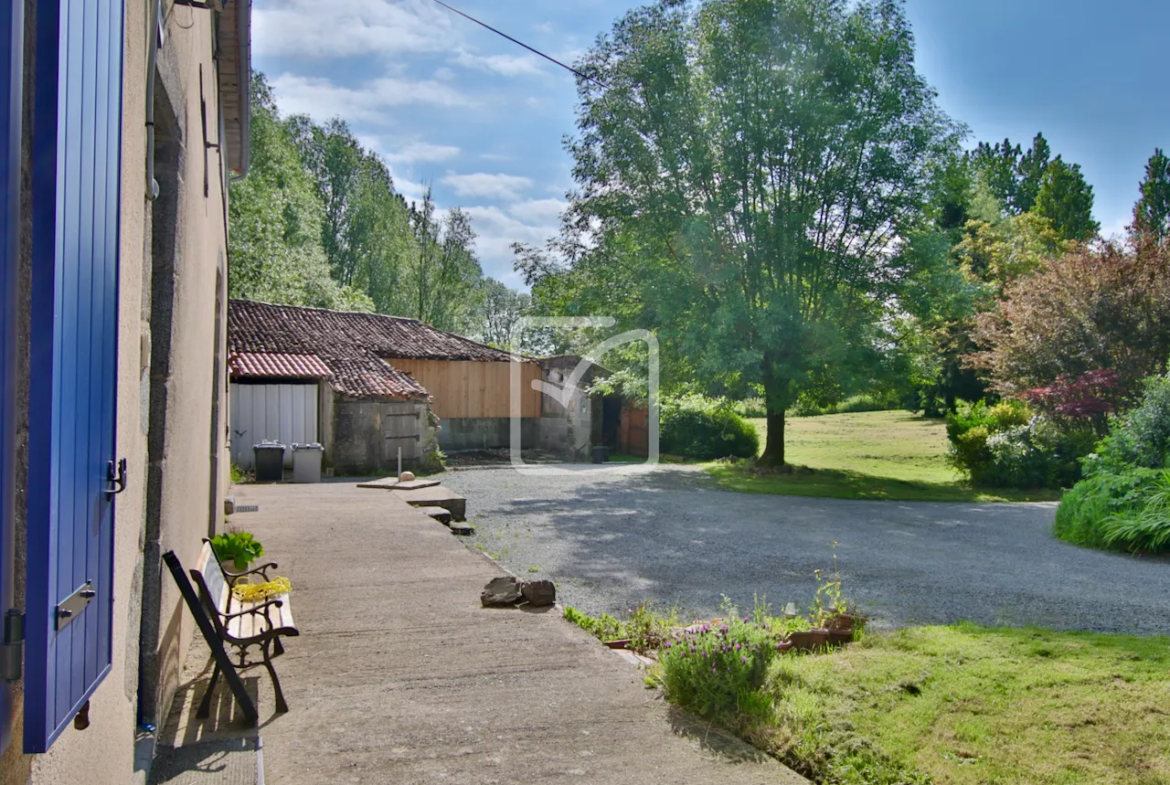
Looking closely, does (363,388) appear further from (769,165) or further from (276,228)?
(276,228)

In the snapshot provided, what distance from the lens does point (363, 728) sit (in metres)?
4.00

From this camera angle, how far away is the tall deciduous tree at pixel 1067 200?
36062 mm

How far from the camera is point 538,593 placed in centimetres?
635

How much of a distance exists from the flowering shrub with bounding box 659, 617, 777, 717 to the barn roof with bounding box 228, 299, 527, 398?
15.3 m

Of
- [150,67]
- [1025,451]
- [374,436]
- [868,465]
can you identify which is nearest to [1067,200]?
[868,465]

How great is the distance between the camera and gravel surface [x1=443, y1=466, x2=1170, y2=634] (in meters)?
7.48

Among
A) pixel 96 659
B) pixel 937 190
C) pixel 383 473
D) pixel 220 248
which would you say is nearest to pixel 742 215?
pixel 937 190

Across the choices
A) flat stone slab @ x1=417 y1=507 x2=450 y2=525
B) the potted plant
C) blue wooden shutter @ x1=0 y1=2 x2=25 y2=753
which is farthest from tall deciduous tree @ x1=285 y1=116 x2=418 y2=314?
blue wooden shutter @ x1=0 y1=2 x2=25 y2=753

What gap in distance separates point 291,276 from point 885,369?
21639 mm

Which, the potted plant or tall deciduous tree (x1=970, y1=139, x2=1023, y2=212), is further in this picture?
tall deciduous tree (x1=970, y1=139, x2=1023, y2=212)

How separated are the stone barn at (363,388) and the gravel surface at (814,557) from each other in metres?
4.03

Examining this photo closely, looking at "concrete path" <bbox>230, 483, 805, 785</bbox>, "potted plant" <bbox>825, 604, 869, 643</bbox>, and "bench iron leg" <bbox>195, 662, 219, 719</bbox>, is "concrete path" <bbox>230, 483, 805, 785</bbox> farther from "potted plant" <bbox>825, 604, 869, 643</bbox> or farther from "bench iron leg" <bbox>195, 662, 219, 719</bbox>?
"potted plant" <bbox>825, 604, 869, 643</bbox>

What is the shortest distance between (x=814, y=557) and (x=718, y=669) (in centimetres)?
592

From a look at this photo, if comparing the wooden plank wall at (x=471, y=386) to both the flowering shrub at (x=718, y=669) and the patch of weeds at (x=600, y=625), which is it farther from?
the flowering shrub at (x=718, y=669)
